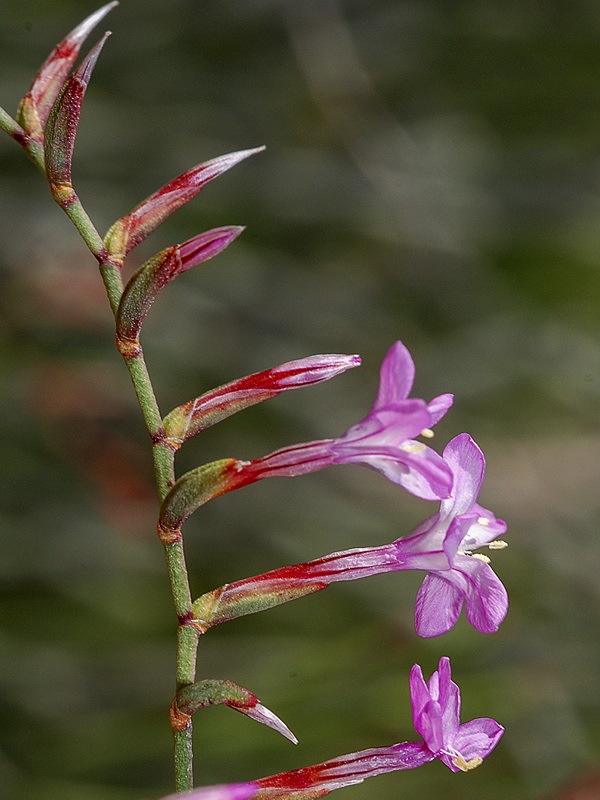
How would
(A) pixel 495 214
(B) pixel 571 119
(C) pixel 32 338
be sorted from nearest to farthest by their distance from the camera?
(C) pixel 32 338, (A) pixel 495 214, (B) pixel 571 119

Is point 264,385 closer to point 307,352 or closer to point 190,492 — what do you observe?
point 190,492

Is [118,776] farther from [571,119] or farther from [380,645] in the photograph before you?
[571,119]

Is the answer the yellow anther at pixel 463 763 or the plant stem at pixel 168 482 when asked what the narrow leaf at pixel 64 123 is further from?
the yellow anther at pixel 463 763

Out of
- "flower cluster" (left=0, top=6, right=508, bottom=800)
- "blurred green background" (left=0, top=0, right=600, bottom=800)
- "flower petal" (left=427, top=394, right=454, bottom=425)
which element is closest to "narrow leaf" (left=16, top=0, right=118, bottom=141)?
"flower cluster" (left=0, top=6, right=508, bottom=800)

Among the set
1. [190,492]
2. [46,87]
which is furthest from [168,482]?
[46,87]

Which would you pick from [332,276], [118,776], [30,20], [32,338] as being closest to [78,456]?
[32,338]

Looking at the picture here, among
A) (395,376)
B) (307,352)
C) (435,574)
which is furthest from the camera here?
(307,352)

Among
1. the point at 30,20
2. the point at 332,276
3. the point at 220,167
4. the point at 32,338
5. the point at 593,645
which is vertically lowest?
the point at 593,645
